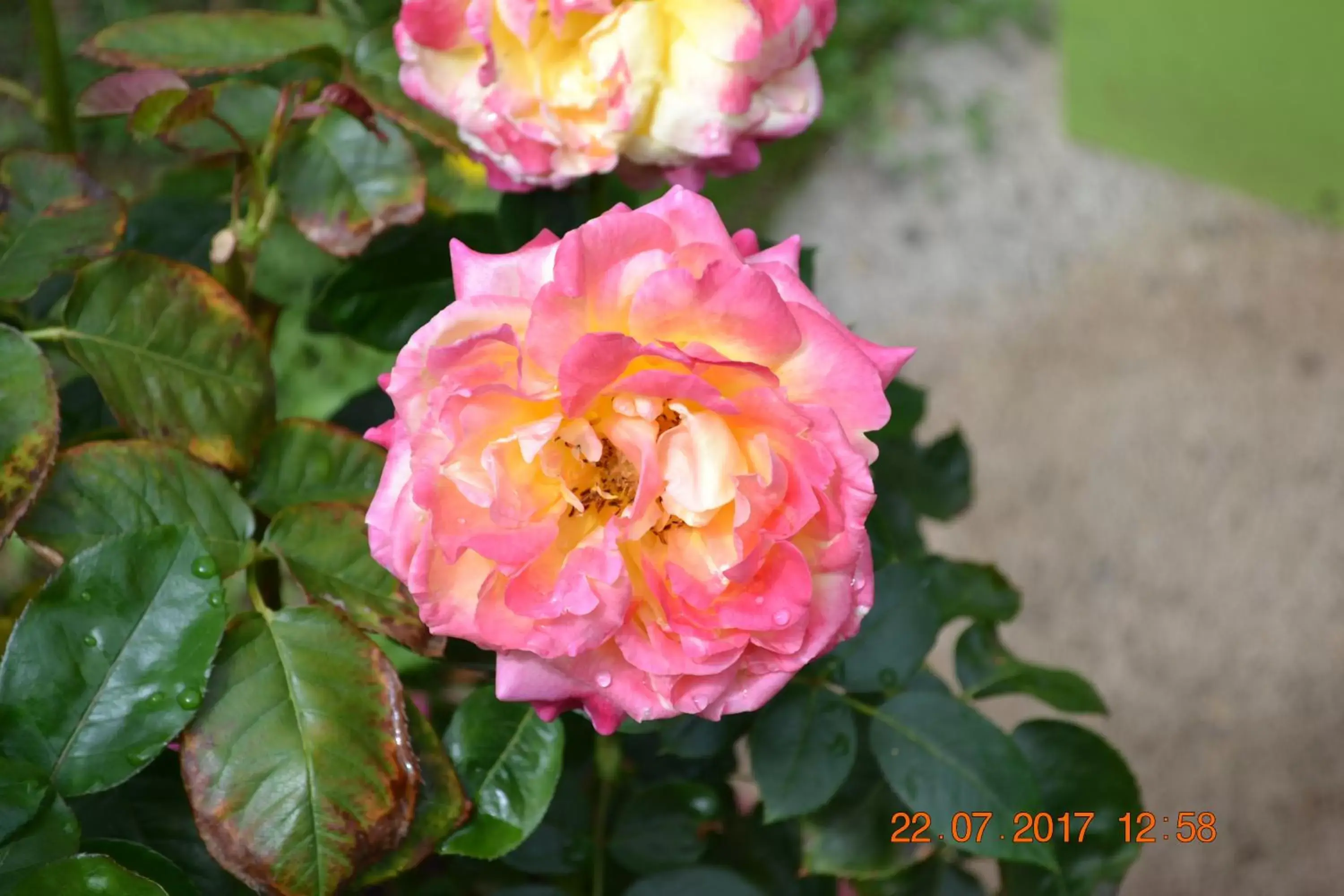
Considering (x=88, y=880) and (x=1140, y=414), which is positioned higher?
(x=88, y=880)

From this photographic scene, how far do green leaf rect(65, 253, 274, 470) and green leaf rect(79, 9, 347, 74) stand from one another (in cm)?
10

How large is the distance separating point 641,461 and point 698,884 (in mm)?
210

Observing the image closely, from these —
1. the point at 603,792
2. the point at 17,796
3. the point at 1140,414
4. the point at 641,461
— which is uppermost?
the point at 641,461

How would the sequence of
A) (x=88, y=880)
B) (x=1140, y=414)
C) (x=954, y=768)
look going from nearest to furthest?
(x=88, y=880)
(x=954, y=768)
(x=1140, y=414)

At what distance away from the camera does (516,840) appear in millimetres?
391

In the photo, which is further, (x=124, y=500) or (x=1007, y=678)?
(x=1007, y=678)

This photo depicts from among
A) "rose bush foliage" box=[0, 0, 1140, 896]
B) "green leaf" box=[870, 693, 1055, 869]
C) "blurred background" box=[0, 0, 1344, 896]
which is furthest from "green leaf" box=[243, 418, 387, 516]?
"blurred background" box=[0, 0, 1344, 896]

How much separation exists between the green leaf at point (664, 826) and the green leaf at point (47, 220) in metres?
0.30

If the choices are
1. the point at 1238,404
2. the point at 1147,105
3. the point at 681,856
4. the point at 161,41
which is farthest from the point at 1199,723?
the point at 161,41

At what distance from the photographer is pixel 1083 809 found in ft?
1.64

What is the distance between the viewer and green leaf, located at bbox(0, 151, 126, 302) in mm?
407

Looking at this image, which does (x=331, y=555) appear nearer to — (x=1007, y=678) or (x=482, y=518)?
(x=482, y=518)

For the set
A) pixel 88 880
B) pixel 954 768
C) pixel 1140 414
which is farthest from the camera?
pixel 1140 414

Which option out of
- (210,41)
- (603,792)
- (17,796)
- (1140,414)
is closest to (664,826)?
(603,792)
